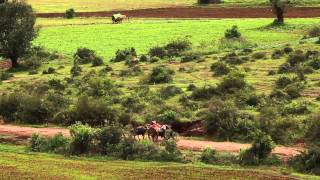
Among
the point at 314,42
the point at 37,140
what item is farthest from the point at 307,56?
the point at 37,140

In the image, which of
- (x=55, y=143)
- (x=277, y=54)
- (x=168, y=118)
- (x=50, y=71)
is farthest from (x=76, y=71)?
(x=55, y=143)

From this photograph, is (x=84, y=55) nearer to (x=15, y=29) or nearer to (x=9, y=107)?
(x=15, y=29)

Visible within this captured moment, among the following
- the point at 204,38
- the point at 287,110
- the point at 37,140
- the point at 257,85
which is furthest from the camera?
the point at 204,38

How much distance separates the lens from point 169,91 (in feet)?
133

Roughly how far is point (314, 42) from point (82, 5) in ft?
203

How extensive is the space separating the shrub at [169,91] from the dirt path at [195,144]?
26.8 ft

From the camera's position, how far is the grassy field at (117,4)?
316 ft

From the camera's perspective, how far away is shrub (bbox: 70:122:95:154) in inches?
1127

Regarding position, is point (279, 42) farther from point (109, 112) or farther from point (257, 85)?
point (109, 112)

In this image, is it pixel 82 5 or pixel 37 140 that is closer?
pixel 37 140

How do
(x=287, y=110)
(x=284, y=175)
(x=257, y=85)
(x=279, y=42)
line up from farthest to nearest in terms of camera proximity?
(x=279, y=42), (x=257, y=85), (x=287, y=110), (x=284, y=175)

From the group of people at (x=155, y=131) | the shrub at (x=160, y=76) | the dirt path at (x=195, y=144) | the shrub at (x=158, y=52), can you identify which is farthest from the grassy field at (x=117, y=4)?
the group of people at (x=155, y=131)

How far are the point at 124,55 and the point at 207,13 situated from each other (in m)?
36.2

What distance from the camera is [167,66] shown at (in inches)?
2057
